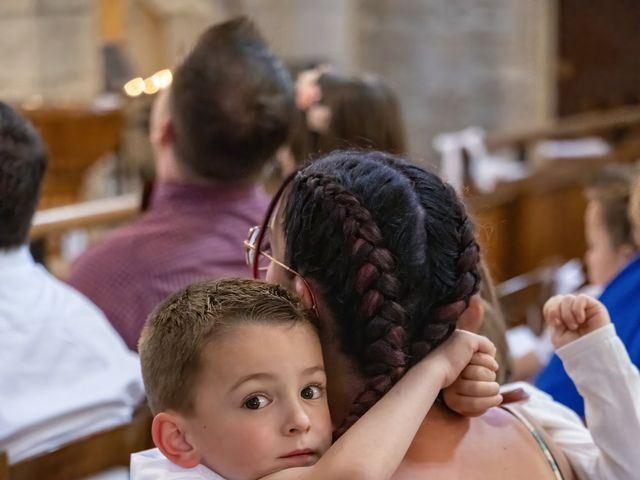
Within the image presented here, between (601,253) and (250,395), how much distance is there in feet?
5.66

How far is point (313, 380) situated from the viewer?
1.43m

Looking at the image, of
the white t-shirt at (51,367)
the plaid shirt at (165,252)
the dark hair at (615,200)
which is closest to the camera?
the white t-shirt at (51,367)

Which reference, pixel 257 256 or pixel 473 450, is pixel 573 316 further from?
pixel 257 256

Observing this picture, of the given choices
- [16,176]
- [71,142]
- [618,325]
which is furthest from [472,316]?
[71,142]

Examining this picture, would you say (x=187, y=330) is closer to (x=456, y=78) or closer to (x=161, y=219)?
(x=161, y=219)

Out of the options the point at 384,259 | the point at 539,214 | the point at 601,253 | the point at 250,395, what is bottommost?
the point at 539,214

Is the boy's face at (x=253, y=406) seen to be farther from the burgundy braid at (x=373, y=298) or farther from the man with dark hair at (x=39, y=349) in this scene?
the man with dark hair at (x=39, y=349)

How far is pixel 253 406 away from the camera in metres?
1.40

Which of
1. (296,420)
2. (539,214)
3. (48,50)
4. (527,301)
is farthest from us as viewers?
(48,50)

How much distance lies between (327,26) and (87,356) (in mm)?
7054

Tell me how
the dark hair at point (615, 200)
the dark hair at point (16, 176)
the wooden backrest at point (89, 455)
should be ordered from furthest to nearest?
the dark hair at point (615, 200)
the dark hair at point (16, 176)
the wooden backrest at point (89, 455)

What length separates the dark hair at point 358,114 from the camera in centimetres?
297

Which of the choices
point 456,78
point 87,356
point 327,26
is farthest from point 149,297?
point 456,78

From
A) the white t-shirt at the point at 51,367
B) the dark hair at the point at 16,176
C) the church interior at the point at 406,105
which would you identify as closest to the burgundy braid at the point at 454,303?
the church interior at the point at 406,105
